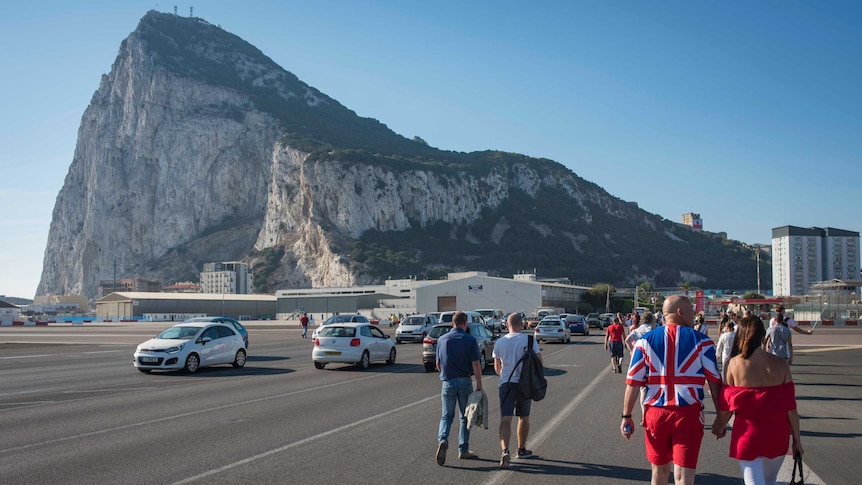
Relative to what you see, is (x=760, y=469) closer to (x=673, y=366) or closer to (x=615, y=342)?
(x=673, y=366)

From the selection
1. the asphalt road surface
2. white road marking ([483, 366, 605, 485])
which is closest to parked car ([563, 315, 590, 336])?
the asphalt road surface

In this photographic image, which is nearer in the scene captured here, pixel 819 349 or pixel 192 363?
pixel 192 363

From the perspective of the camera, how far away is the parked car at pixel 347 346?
70.3 feet

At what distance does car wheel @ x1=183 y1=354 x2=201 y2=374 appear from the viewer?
20469 millimetres

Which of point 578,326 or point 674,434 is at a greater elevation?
point 674,434

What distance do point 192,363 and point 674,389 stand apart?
1754cm

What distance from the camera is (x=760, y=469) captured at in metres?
5.36

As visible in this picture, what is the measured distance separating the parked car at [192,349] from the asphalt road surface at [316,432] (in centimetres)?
65

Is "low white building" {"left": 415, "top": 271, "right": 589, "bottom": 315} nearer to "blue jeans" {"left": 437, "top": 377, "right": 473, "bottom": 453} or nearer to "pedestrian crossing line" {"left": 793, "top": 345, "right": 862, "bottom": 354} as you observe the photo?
"pedestrian crossing line" {"left": 793, "top": 345, "right": 862, "bottom": 354}

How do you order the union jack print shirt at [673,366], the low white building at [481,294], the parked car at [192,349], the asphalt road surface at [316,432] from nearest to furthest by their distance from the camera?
the union jack print shirt at [673,366] → the asphalt road surface at [316,432] → the parked car at [192,349] → the low white building at [481,294]

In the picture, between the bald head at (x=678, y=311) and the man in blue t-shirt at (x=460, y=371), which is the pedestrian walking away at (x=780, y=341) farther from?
the bald head at (x=678, y=311)

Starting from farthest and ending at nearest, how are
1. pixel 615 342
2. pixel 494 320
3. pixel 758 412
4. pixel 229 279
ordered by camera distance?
1. pixel 229 279
2. pixel 494 320
3. pixel 615 342
4. pixel 758 412

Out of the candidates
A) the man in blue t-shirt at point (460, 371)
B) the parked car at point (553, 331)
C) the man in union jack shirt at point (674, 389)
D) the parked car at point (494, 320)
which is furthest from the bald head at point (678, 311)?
the parked car at point (494, 320)

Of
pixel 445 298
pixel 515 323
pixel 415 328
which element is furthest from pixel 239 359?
pixel 445 298
